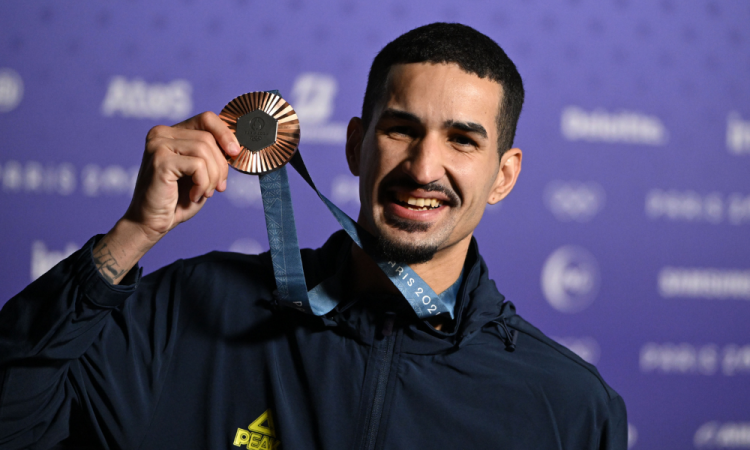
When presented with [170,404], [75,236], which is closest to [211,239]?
[75,236]

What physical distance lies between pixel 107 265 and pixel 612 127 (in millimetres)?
1713

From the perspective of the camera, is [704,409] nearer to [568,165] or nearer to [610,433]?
[568,165]

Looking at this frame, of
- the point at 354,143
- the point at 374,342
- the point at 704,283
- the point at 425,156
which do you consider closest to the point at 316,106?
the point at 354,143

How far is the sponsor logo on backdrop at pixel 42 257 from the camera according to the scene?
1.70m

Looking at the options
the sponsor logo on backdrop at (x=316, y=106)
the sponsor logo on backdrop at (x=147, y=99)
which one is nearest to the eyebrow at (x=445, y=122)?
the sponsor logo on backdrop at (x=316, y=106)

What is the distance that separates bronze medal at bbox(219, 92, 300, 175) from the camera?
0.97m

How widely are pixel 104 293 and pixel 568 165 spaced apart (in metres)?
A: 1.58

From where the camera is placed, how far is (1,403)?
0.87 metres

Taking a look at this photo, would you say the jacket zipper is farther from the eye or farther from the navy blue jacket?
the eye

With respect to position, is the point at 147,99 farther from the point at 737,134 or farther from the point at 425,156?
the point at 737,134

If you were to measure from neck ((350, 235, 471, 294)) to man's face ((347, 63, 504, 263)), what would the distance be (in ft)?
0.23

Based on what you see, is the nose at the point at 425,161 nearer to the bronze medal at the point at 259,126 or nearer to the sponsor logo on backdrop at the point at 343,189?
the bronze medal at the point at 259,126

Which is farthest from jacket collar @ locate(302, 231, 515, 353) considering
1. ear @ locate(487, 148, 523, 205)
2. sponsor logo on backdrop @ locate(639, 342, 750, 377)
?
sponsor logo on backdrop @ locate(639, 342, 750, 377)

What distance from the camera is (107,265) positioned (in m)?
0.87
